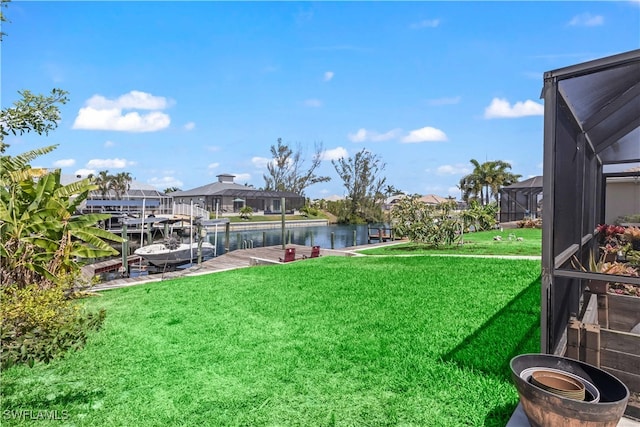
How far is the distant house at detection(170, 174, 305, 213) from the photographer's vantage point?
52.5 meters

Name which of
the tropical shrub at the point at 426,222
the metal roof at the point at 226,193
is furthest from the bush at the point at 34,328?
the metal roof at the point at 226,193

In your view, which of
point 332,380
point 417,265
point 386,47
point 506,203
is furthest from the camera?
point 506,203

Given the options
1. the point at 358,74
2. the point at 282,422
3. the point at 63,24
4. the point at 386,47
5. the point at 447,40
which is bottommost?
the point at 282,422

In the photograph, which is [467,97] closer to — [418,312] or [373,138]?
[418,312]

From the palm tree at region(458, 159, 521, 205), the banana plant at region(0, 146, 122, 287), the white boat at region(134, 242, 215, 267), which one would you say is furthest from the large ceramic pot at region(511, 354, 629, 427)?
the palm tree at region(458, 159, 521, 205)

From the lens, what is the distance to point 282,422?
2713mm

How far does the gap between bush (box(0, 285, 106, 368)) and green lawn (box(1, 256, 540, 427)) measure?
183 mm

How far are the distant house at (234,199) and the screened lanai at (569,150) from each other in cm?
4898

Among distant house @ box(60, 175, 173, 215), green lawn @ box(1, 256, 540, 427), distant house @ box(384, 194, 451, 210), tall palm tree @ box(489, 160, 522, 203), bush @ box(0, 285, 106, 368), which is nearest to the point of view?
green lawn @ box(1, 256, 540, 427)

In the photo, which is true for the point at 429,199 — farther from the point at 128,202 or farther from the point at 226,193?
the point at 128,202

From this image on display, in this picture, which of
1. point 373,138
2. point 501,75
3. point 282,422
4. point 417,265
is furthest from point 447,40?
point 373,138

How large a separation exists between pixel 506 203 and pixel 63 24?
1188 inches

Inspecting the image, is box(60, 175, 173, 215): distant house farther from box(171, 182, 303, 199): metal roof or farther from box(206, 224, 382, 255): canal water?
box(206, 224, 382, 255): canal water

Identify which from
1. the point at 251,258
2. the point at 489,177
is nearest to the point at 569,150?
the point at 251,258
